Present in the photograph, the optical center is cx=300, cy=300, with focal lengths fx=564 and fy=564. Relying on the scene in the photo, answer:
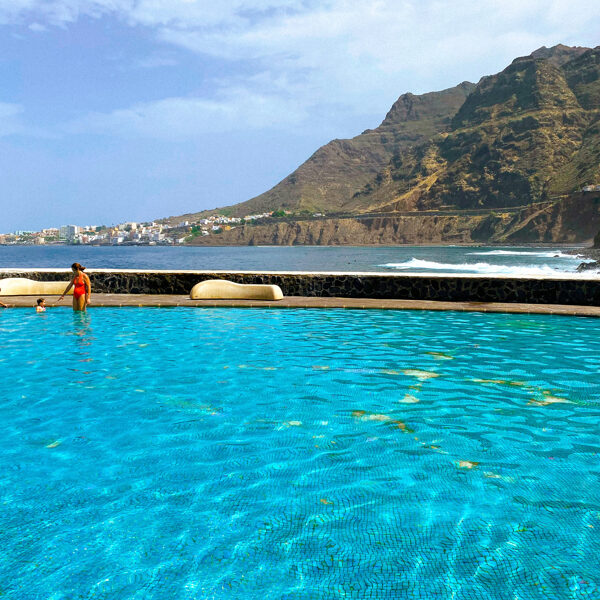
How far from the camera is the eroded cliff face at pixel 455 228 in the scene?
12775 centimetres

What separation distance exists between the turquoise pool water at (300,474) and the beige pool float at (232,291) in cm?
634

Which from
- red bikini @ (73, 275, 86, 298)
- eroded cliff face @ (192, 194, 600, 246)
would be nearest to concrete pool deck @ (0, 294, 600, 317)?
red bikini @ (73, 275, 86, 298)

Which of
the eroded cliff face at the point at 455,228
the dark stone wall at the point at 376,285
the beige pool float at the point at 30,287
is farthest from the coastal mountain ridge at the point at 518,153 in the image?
the beige pool float at the point at 30,287

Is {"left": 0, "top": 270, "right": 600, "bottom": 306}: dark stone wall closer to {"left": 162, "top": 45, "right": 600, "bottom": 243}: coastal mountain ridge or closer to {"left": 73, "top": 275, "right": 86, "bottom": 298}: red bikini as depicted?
{"left": 73, "top": 275, "right": 86, "bottom": 298}: red bikini

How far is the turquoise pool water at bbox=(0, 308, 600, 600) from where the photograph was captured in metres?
3.38

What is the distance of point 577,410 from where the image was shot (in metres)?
6.50

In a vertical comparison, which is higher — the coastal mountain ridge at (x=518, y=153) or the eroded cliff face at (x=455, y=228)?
the coastal mountain ridge at (x=518, y=153)

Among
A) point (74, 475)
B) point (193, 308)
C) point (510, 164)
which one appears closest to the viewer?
point (74, 475)

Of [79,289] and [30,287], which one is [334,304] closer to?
[79,289]

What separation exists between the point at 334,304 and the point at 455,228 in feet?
510

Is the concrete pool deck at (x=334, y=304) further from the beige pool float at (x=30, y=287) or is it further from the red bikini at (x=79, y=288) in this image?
the red bikini at (x=79, y=288)

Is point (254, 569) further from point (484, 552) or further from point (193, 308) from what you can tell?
point (193, 308)

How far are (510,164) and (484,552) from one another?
174 metres

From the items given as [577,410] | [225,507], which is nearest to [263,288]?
[577,410]
